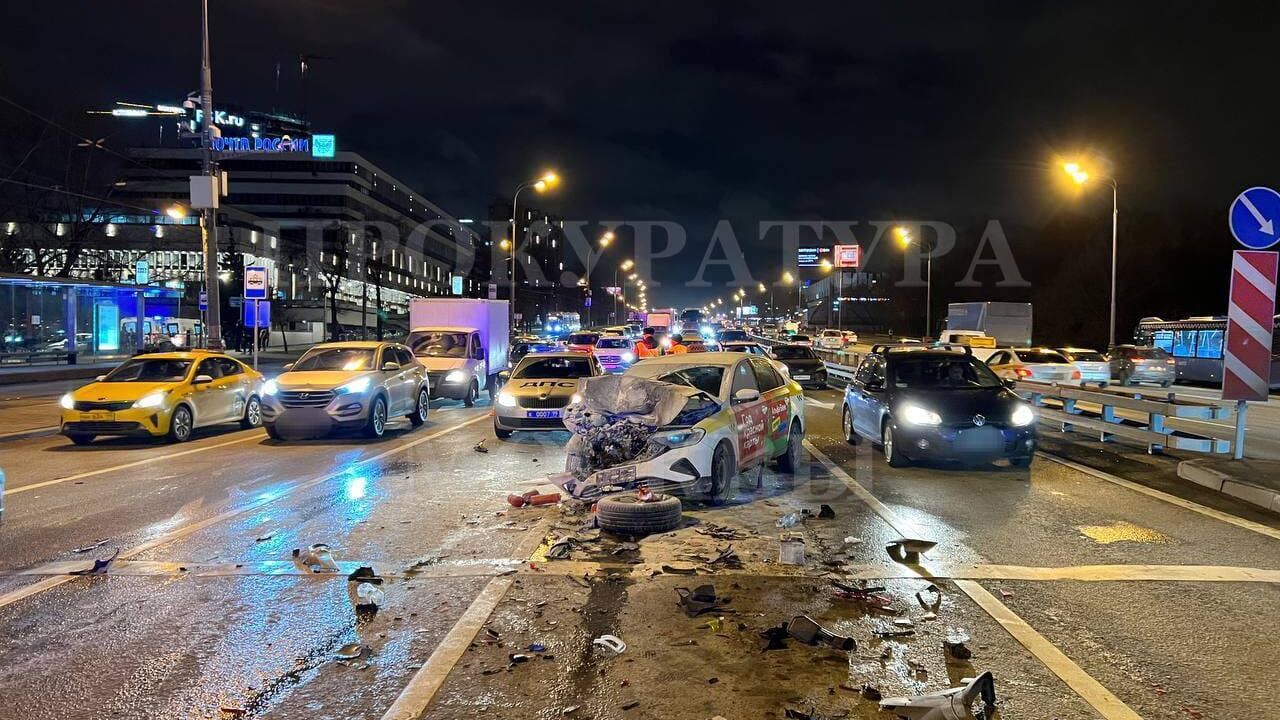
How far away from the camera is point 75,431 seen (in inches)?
520

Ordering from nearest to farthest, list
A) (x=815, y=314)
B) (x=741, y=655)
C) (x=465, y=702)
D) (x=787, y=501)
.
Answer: (x=465, y=702), (x=741, y=655), (x=787, y=501), (x=815, y=314)

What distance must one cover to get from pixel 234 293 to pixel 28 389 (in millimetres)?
25692

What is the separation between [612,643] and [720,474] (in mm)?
4062

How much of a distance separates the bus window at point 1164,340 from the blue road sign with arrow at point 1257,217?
28.2 metres

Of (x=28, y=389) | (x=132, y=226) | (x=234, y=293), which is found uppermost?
(x=132, y=226)

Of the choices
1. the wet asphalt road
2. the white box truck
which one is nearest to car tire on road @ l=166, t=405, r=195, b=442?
the wet asphalt road

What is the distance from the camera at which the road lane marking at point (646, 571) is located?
6148mm

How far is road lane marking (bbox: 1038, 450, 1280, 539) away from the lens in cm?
779

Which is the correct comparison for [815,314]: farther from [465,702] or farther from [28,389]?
[465,702]

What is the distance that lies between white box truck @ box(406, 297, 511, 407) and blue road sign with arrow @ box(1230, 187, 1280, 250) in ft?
50.7

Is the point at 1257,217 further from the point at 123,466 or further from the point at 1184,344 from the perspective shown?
the point at 1184,344

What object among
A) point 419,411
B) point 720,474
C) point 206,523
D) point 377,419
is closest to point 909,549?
point 720,474

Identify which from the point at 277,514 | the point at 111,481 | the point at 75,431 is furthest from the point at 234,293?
the point at 277,514

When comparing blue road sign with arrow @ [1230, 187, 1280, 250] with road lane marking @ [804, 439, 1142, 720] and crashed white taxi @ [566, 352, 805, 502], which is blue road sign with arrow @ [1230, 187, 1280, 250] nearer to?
crashed white taxi @ [566, 352, 805, 502]
